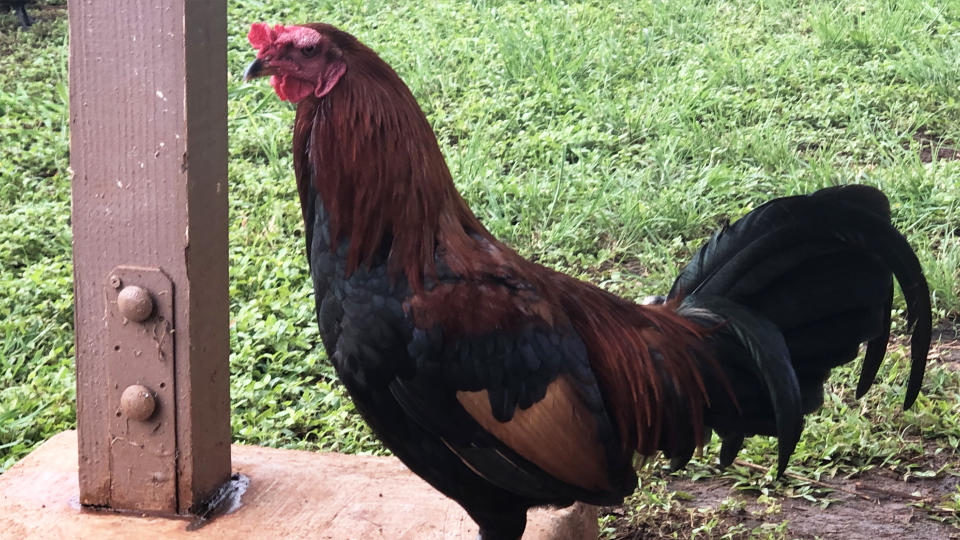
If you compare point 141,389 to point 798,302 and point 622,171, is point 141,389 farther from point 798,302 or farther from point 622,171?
point 622,171

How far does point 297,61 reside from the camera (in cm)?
216

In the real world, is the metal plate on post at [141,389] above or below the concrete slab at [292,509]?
above

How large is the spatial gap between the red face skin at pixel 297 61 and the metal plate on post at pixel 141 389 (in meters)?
0.56

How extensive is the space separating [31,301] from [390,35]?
3.08m

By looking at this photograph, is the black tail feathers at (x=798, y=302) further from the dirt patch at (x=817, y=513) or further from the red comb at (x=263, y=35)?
the red comb at (x=263, y=35)

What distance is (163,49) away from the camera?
2197 mm

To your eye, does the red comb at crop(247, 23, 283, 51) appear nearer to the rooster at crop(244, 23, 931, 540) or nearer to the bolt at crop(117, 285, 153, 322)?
the rooster at crop(244, 23, 931, 540)

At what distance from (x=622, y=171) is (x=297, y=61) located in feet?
10.3

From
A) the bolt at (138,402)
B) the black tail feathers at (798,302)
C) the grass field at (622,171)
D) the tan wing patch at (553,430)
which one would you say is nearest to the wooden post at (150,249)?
the bolt at (138,402)

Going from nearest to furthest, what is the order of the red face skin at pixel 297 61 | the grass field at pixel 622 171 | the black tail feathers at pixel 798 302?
the red face skin at pixel 297 61, the black tail feathers at pixel 798 302, the grass field at pixel 622 171

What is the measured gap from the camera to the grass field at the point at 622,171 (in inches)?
133

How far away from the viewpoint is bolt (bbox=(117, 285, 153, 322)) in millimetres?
2332

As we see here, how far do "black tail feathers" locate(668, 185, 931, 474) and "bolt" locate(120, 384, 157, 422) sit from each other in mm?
1372

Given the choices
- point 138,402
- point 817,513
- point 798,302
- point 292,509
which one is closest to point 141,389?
point 138,402
